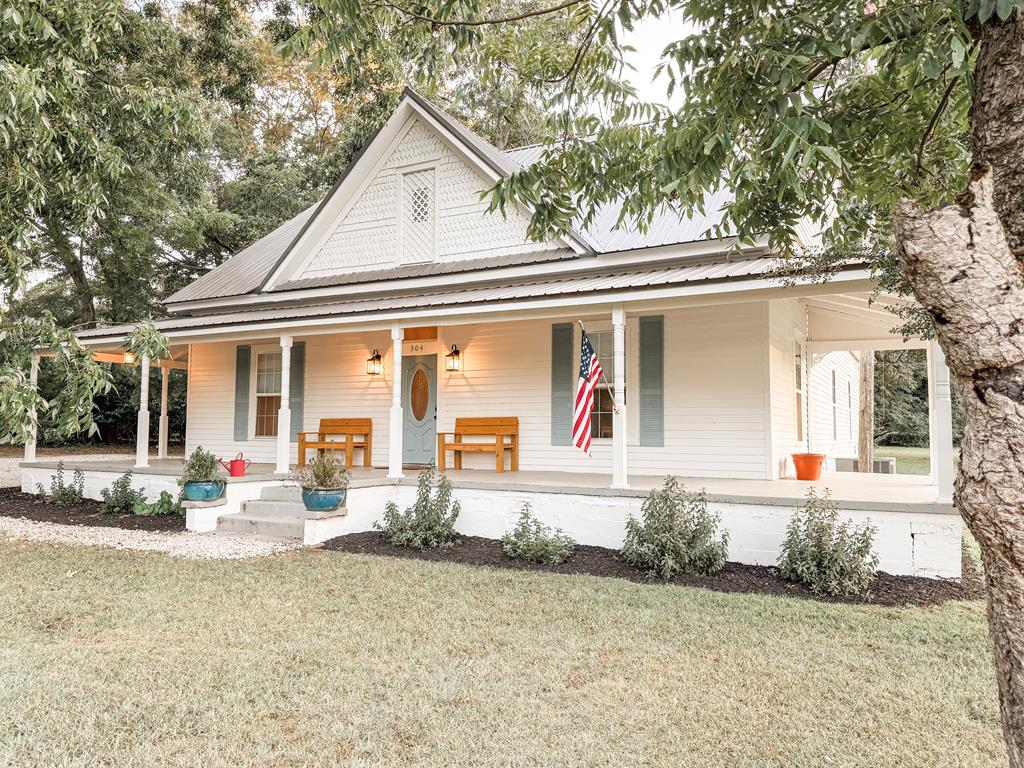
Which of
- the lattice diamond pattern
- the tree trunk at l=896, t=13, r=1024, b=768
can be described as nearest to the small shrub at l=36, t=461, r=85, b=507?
the lattice diamond pattern

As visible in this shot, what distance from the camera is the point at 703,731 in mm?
3217

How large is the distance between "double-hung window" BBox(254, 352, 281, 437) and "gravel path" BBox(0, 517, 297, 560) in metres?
3.76

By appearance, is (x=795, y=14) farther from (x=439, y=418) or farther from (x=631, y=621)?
(x=439, y=418)

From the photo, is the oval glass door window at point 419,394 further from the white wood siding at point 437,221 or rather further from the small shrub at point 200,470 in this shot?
the small shrub at point 200,470

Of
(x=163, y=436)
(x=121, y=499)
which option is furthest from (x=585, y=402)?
(x=163, y=436)

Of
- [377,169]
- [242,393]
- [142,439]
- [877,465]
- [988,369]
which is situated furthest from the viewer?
[877,465]

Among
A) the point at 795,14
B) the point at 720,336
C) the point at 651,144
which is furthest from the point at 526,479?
the point at 795,14

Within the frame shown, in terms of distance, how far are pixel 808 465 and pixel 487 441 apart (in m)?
4.71

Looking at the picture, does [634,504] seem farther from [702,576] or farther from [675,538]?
[702,576]

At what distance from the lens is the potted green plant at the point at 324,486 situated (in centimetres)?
789

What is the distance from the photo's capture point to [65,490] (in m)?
10.8

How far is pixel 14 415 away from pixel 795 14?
465 centimetres

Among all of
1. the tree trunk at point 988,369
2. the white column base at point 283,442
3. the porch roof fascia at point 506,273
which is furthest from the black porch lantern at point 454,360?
the tree trunk at point 988,369

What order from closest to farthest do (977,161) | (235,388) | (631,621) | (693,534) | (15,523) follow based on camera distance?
(977,161)
(631,621)
(693,534)
(15,523)
(235,388)
